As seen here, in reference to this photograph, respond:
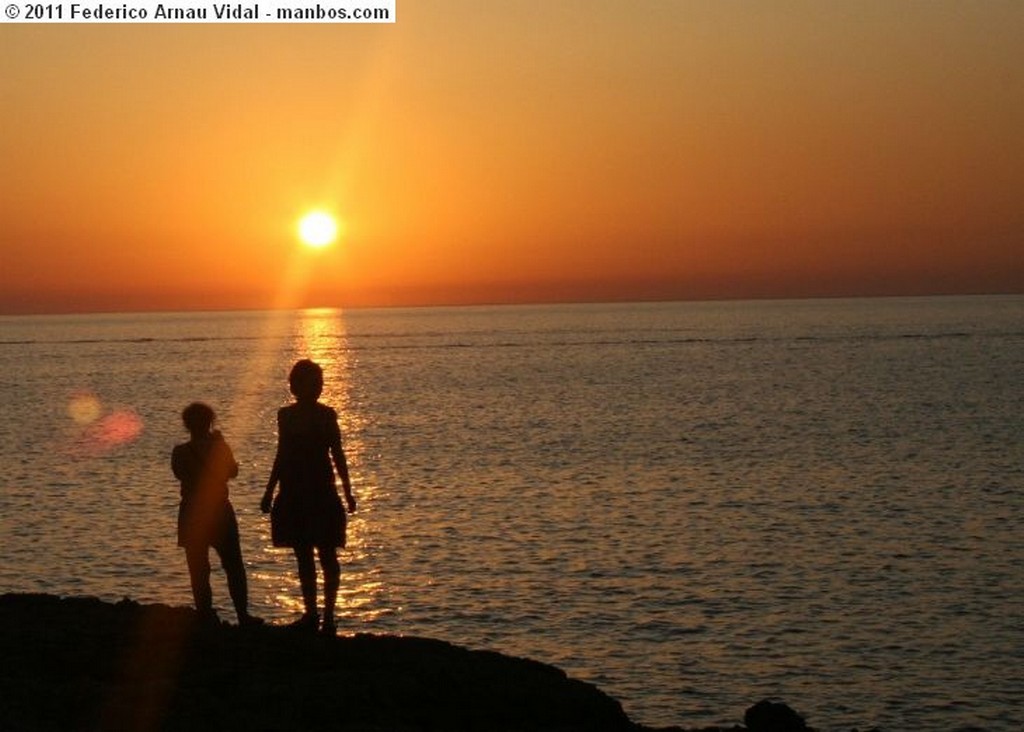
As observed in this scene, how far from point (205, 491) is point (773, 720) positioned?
5.41 m

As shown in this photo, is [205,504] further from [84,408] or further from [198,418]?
[84,408]

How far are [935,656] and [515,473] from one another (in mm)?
24968

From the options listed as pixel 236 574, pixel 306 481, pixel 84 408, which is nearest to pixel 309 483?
pixel 306 481

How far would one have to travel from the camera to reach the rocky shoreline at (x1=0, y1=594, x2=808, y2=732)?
390 inches

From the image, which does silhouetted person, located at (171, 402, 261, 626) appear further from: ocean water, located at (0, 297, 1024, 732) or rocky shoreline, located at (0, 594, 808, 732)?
ocean water, located at (0, 297, 1024, 732)

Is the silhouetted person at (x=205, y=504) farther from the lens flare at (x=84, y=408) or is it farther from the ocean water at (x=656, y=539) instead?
the lens flare at (x=84, y=408)

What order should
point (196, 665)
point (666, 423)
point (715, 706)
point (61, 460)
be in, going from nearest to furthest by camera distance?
1. point (196, 665)
2. point (715, 706)
3. point (61, 460)
4. point (666, 423)

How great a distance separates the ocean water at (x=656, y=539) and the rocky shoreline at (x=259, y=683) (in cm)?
592

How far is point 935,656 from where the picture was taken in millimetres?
20016

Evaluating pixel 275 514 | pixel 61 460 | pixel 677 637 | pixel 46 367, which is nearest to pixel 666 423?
pixel 61 460

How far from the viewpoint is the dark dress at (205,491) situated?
12.1 meters

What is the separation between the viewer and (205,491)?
12195mm

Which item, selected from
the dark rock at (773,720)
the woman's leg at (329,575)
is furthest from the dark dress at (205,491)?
the dark rock at (773,720)

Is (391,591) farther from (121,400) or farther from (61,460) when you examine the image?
(121,400)
